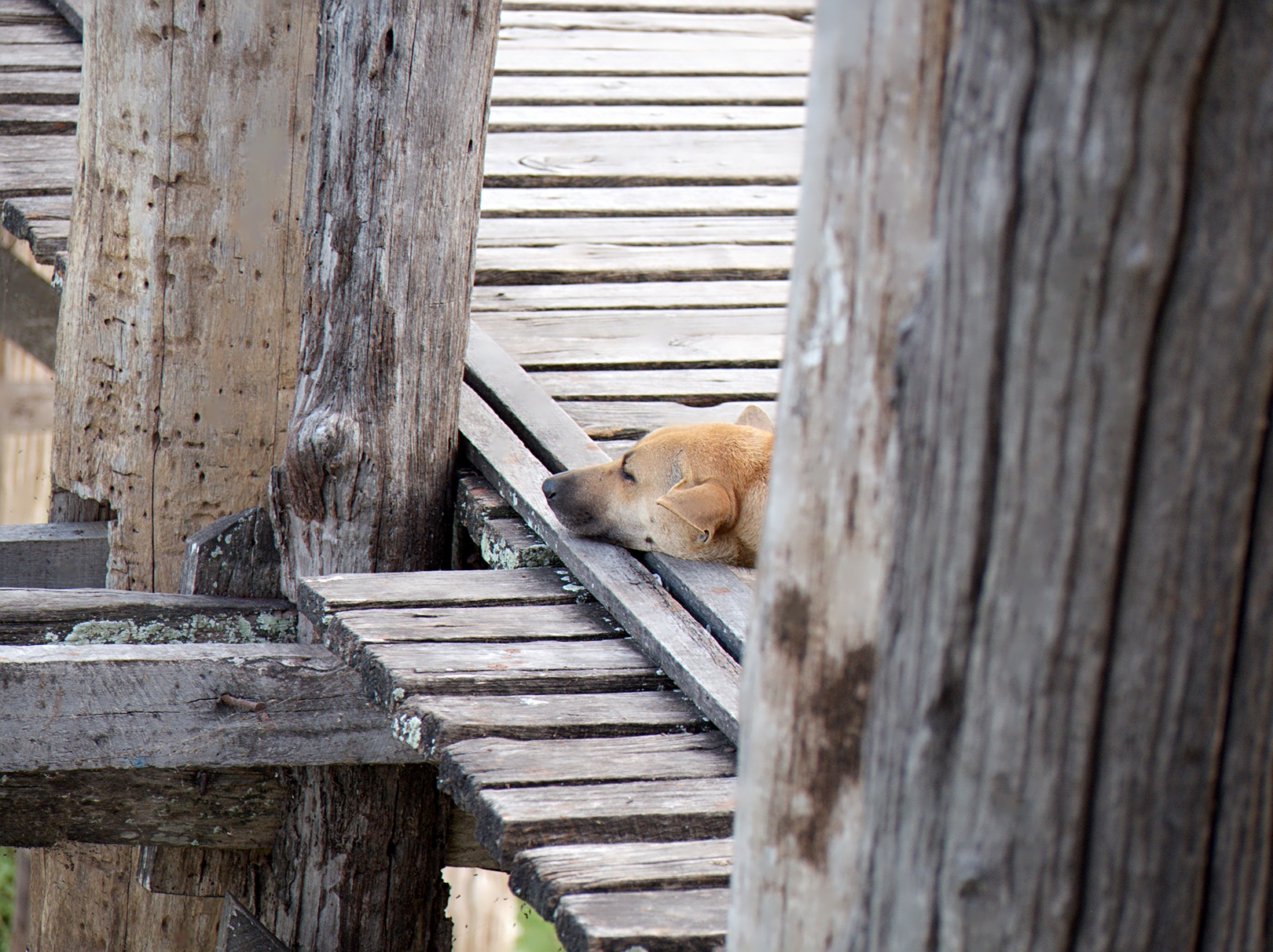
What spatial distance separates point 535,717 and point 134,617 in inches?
62.1

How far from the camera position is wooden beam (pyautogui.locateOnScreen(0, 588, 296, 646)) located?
413 cm

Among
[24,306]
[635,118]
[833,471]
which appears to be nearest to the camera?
[833,471]

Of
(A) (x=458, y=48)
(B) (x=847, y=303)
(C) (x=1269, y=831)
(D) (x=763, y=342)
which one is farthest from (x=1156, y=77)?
(D) (x=763, y=342)

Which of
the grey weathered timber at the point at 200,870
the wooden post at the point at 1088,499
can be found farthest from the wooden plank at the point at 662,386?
the wooden post at the point at 1088,499

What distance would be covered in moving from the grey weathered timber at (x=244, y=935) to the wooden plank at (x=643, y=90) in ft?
13.2

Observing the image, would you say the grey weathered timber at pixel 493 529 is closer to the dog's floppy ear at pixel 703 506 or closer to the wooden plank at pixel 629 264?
the dog's floppy ear at pixel 703 506

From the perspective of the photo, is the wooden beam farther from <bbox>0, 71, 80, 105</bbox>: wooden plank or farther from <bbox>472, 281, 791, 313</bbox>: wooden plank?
<bbox>0, 71, 80, 105</bbox>: wooden plank

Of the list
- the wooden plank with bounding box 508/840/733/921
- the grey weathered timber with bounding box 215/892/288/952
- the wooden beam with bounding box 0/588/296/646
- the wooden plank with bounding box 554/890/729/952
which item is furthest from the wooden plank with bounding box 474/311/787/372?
the wooden plank with bounding box 554/890/729/952

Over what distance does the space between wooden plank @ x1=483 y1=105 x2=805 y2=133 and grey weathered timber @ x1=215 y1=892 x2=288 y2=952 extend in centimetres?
374

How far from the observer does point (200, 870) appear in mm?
4680

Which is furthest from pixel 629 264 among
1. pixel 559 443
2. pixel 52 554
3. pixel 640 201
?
pixel 52 554

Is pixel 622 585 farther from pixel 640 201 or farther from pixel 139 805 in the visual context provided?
pixel 640 201

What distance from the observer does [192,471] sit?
4629 mm

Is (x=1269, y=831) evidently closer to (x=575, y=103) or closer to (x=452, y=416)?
(x=452, y=416)
